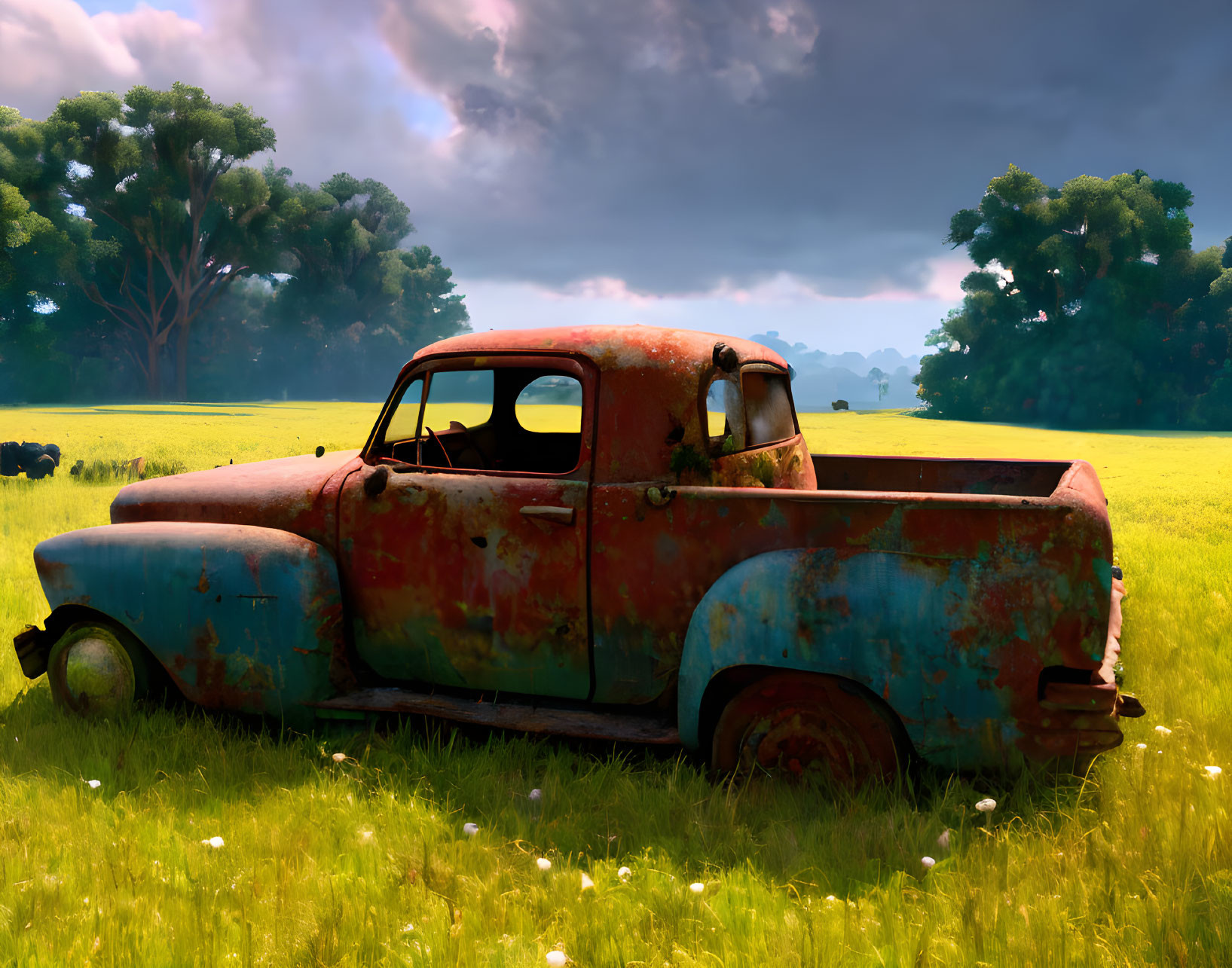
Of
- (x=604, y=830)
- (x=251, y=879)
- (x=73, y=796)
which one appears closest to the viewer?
(x=251, y=879)

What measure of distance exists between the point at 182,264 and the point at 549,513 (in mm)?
50101

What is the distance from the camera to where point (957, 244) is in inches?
1737

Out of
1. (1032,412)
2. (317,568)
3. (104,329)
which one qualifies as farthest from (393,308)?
(317,568)

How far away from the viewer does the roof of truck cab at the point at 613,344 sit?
3.51 meters

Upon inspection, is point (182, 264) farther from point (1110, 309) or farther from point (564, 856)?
point (564, 856)

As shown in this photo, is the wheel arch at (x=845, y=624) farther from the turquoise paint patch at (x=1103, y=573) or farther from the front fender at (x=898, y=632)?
the turquoise paint patch at (x=1103, y=573)

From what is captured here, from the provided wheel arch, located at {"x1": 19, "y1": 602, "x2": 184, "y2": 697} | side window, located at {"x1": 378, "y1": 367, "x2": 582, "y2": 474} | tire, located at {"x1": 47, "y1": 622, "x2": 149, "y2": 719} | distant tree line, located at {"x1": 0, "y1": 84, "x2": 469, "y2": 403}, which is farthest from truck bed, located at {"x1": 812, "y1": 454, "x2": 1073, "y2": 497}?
distant tree line, located at {"x1": 0, "y1": 84, "x2": 469, "y2": 403}

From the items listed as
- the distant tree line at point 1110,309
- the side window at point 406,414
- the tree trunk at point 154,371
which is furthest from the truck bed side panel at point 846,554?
the tree trunk at point 154,371

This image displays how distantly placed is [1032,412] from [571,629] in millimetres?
42427

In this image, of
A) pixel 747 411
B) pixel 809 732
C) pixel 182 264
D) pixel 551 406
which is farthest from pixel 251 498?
pixel 182 264

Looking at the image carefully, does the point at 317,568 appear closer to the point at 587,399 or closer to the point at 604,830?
the point at 587,399

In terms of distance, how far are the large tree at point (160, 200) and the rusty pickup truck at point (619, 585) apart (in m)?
44.1

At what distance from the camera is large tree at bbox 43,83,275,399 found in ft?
129

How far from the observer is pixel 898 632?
2.88 metres
